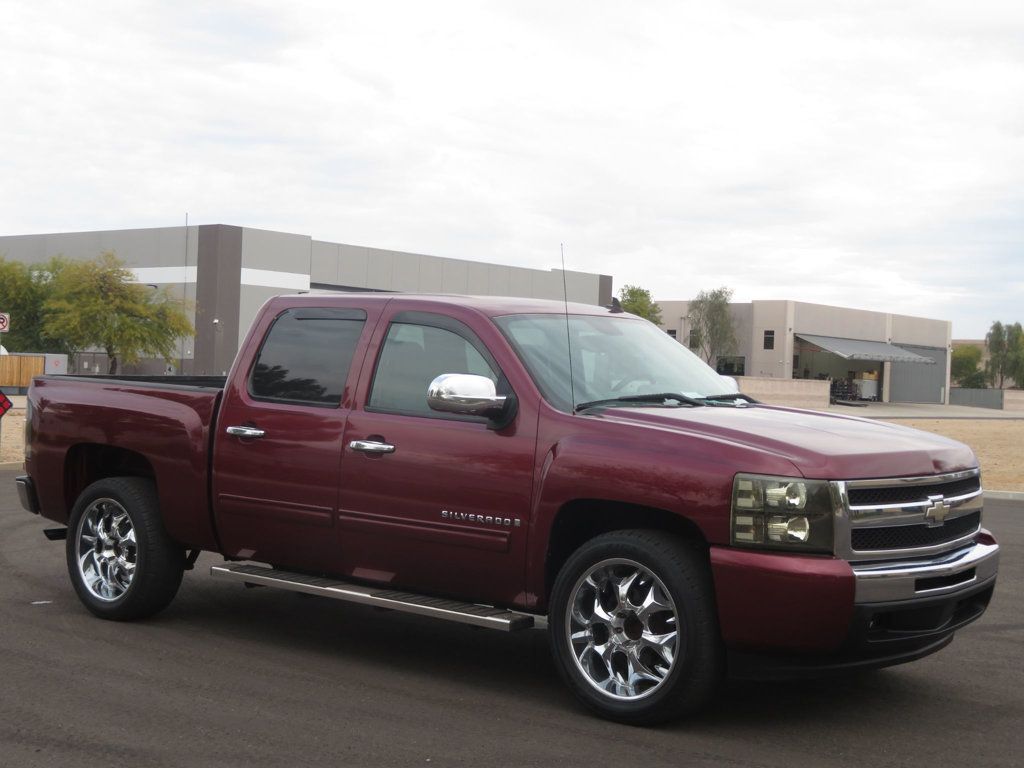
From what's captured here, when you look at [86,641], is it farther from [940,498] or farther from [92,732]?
[940,498]

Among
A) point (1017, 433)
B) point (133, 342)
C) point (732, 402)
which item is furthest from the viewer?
point (133, 342)

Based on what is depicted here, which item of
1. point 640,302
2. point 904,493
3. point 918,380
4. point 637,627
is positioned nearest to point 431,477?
point 637,627

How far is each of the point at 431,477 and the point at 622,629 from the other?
122 cm

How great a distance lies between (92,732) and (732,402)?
11.3 feet

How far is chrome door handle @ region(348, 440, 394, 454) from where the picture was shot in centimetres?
648

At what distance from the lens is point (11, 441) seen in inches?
904

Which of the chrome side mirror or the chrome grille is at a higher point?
the chrome side mirror

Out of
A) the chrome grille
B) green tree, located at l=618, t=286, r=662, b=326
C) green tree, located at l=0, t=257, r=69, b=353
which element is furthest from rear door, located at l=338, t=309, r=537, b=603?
green tree, located at l=618, t=286, r=662, b=326

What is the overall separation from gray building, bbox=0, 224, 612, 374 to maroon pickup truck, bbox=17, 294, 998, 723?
62.4 metres

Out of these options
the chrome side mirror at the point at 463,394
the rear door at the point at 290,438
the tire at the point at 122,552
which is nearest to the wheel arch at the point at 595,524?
the chrome side mirror at the point at 463,394

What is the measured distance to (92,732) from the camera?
17.7 feet

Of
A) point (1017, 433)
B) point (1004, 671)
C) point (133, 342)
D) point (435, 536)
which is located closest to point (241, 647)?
point (435, 536)

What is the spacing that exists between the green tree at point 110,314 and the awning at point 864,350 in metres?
46.7

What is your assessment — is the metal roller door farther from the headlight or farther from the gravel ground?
the headlight
